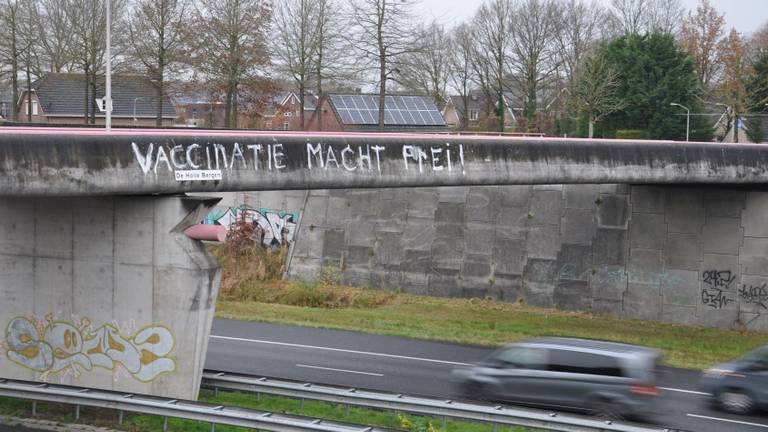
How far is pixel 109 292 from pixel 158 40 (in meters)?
29.6

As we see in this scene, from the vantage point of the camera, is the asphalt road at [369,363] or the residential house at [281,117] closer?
the asphalt road at [369,363]

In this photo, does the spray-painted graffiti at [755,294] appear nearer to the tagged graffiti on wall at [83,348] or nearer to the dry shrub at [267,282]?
the dry shrub at [267,282]

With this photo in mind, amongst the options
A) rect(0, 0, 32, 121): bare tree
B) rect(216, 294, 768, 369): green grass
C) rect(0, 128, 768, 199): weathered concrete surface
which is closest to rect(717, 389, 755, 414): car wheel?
rect(216, 294, 768, 369): green grass

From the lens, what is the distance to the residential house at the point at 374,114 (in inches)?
1953

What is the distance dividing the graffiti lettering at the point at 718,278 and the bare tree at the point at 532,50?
27.8m

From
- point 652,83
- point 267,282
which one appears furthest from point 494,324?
point 652,83

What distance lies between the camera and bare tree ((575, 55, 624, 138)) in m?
51.1

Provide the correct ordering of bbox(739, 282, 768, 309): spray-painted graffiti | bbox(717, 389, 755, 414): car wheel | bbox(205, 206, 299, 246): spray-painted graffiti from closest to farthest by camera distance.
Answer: bbox(717, 389, 755, 414): car wheel < bbox(739, 282, 768, 309): spray-painted graffiti < bbox(205, 206, 299, 246): spray-painted graffiti

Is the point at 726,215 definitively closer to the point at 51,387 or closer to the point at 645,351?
the point at 645,351

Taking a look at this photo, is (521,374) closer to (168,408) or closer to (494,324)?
(168,408)

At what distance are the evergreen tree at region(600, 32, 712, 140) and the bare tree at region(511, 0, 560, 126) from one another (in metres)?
5.06

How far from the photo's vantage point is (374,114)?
170 feet

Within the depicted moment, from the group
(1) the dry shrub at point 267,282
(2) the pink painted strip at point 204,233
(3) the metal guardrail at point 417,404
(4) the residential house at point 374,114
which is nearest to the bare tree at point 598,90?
(4) the residential house at point 374,114

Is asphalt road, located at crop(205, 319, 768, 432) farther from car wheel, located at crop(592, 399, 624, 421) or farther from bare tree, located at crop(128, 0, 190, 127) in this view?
bare tree, located at crop(128, 0, 190, 127)
